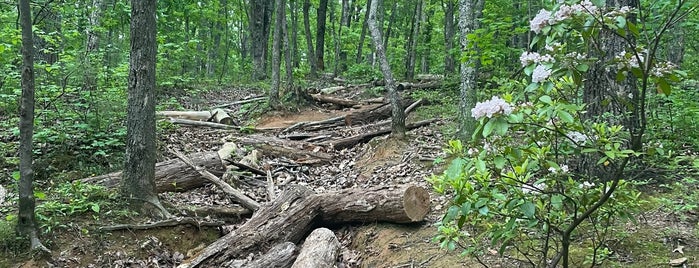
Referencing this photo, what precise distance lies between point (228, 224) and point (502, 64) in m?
9.86

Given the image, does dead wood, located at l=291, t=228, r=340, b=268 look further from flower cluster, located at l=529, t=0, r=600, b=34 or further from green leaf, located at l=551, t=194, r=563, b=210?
flower cluster, located at l=529, t=0, r=600, b=34

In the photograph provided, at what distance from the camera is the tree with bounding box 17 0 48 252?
4.49 meters

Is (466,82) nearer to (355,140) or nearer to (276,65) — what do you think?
(355,140)

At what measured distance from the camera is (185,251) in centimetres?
558

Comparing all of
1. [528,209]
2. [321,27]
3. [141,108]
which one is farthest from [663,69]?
[321,27]

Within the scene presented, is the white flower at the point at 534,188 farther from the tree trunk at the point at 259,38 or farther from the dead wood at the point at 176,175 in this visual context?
the tree trunk at the point at 259,38

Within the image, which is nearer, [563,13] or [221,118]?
[563,13]

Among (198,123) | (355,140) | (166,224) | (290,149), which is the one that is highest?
(198,123)

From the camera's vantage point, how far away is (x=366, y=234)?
5.80 meters

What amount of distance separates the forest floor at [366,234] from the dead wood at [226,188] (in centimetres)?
19

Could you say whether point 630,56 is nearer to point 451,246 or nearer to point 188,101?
point 451,246

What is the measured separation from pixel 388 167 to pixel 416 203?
267 centimetres

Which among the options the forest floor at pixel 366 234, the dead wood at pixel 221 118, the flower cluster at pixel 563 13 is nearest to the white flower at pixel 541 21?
the flower cluster at pixel 563 13

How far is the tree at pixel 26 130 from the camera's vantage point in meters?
4.49
